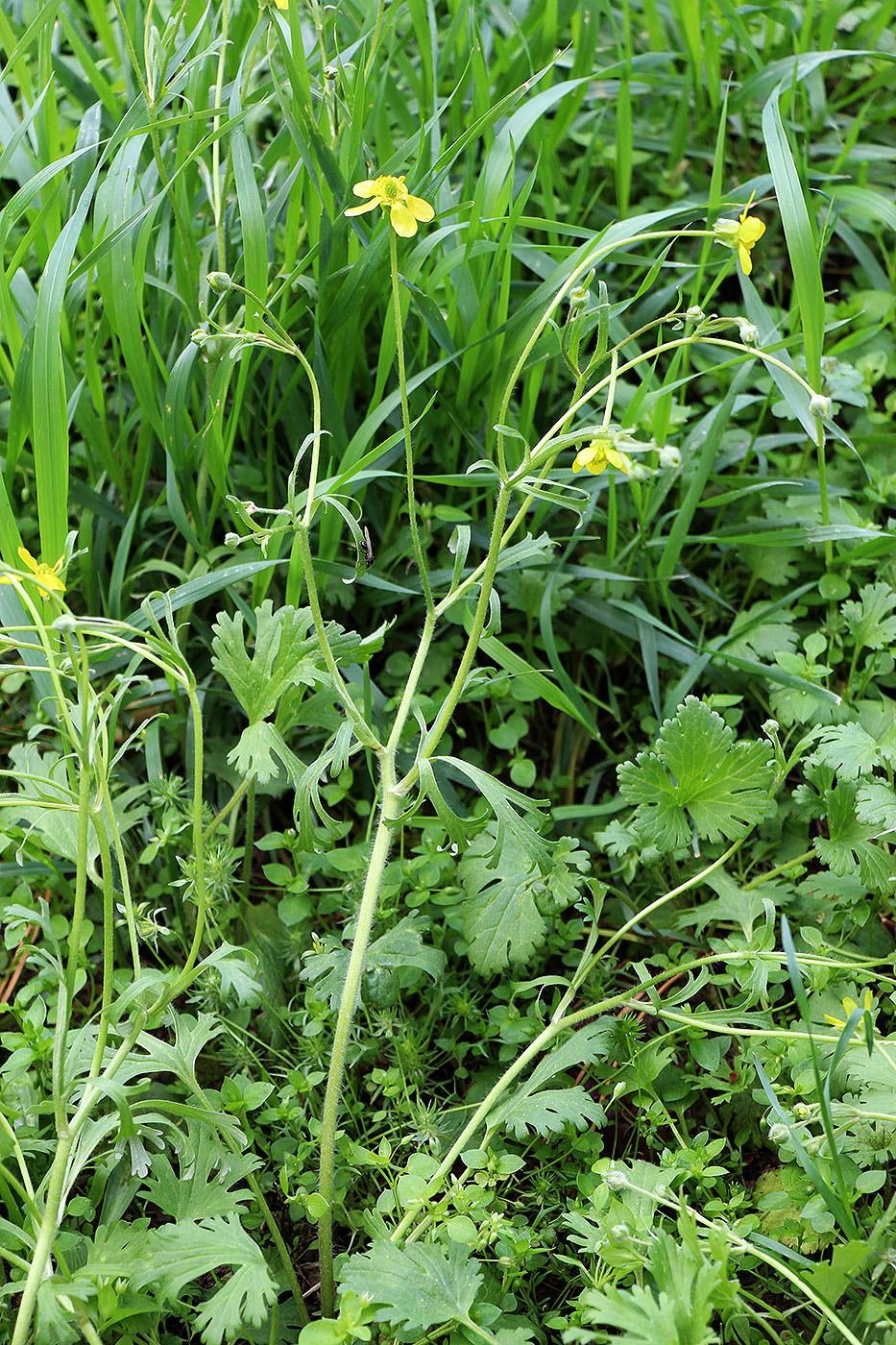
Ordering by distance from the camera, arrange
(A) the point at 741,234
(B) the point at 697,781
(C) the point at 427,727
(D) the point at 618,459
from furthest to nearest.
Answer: (C) the point at 427,727, (B) the point at 697,781, (A) the point at 741,234, (D) the point at 618,459

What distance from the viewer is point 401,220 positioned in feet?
4.68

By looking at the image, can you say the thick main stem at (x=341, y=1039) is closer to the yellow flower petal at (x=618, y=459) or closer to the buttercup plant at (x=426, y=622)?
the buttercup plant at (x=426, y=622)

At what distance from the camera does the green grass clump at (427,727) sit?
1396 mm

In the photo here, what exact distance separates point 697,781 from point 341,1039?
0.64 metres

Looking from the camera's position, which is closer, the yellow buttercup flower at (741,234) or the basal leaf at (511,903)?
the yellow buttercup flower at (741,234)

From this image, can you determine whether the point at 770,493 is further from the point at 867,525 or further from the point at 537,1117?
the point at 537,1117

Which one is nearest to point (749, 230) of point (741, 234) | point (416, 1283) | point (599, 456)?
point (741, 234)

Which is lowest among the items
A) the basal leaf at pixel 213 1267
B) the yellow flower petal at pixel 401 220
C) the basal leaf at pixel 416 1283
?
the basal leaf at pixel 416 1283

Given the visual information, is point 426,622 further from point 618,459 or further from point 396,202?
point 396,202

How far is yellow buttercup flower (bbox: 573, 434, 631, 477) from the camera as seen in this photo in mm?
1250

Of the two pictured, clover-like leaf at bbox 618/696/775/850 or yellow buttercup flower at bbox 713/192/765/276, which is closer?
yellow buttercup flower at bbox 713/192/765/276

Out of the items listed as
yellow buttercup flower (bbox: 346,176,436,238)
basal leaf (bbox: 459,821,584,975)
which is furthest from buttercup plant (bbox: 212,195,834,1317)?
basal leaf (bbox: 459,821,584,975)

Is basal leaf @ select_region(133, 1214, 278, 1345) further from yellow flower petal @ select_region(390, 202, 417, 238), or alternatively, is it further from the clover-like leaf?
yellow flower petal @ select_region(390, 202, 417, 238)

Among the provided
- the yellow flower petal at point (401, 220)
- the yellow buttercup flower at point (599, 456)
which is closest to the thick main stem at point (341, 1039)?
the yellow buttercup flower at point (599, 456)
